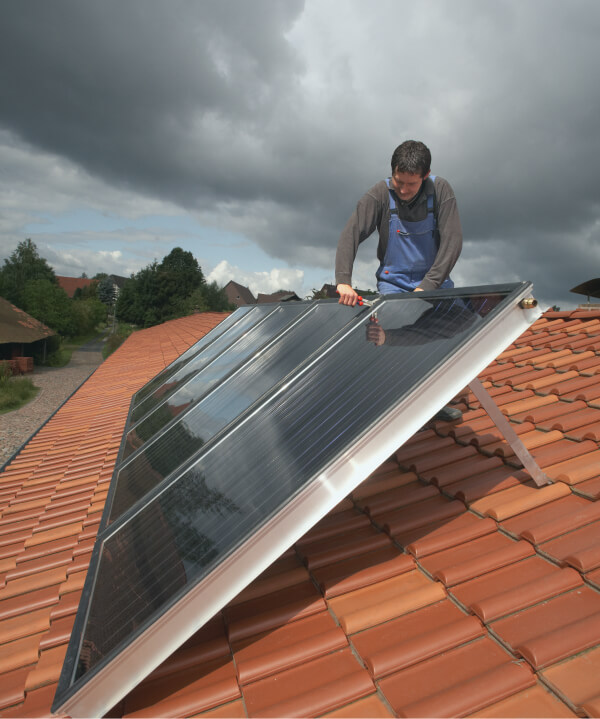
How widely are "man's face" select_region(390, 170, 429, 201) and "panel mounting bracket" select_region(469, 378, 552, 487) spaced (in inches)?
61.7

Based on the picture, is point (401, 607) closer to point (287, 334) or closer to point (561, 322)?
point (287, 334)

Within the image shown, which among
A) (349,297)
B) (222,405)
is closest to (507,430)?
(349,297)

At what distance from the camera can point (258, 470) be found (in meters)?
1.68

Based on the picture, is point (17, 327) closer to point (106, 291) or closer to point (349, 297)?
point (349, 297)

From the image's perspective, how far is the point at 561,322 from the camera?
620cm

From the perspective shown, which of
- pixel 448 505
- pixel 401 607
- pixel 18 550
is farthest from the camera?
pixel 18 550

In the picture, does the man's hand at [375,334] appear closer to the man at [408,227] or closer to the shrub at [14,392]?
the man at [408,227]

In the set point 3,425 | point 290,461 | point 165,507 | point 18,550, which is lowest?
point 3,425

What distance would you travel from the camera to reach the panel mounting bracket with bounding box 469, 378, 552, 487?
220 cm

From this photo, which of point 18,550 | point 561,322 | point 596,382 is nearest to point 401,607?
point 18,550

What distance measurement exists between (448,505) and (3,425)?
28977 mm

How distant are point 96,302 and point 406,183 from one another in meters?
83.6

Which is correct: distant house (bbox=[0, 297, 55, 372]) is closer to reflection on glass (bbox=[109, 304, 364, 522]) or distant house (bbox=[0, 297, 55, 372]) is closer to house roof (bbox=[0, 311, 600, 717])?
reflection on glass (bbox=[109, 304, 364, 522])

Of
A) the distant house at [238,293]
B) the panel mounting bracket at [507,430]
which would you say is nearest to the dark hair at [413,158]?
the panel mounting bracket at [507,430]
